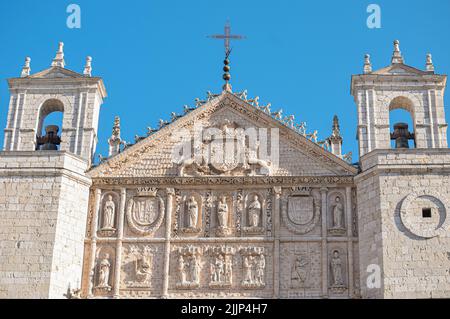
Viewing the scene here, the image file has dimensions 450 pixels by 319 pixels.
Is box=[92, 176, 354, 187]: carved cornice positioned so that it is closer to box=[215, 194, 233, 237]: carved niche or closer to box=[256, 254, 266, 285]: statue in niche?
box=[215, 194, 233, 237]: carved niche

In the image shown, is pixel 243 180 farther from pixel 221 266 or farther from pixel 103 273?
pixel 103 273

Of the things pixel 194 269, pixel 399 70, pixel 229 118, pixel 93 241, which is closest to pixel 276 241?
pixel 194 269

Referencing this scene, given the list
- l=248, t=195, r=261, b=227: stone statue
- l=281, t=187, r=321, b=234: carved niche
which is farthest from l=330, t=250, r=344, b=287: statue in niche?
l=248, t=195, r=261, b=227: stone statue

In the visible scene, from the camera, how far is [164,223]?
63.6 ft

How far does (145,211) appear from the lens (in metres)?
19.5

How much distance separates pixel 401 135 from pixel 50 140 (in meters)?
7.52

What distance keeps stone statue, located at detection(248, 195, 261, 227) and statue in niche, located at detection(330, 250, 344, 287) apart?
1697 mm

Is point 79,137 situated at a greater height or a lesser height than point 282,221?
→ greater

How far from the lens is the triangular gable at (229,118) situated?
65.0 ft

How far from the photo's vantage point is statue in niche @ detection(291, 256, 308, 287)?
18.6 metres

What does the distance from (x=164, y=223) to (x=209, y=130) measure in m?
2.31
